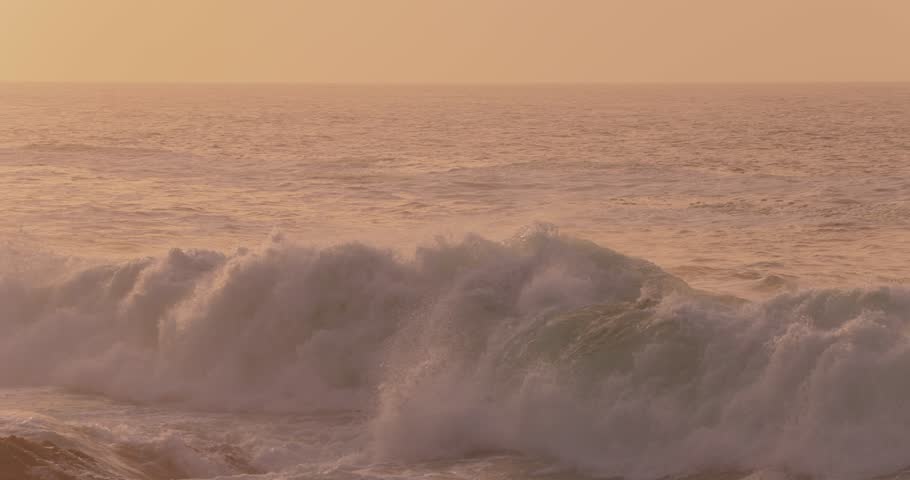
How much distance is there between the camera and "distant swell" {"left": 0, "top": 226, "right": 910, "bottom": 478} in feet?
37.7

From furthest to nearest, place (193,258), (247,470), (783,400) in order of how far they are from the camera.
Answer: (193,258)
(783,400)
(247,470)

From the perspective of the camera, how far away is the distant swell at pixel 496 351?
11.5 meters

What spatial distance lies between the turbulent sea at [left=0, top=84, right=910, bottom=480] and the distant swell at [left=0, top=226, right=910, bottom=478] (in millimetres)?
30

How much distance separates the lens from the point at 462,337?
1400 cm

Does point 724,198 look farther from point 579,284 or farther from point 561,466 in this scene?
point 561,466

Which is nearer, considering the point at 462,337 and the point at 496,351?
the point at 496,351

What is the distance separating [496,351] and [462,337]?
0.58 meters

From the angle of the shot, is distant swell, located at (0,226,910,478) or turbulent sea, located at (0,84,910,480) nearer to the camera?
turbulent sea, located at (0,84,910,480)

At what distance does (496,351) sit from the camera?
13562 mm

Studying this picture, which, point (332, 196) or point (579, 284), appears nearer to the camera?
point (579, 284)

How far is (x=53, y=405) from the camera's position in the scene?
45.0ft

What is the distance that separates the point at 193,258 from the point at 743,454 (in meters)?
8.64

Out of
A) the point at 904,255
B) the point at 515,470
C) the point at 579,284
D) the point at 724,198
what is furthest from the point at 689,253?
the point at 515,470

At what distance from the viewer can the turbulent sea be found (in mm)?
11266
